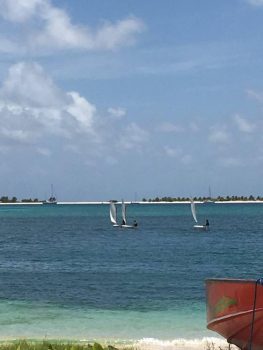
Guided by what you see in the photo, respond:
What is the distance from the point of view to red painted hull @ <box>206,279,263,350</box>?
14.4 m

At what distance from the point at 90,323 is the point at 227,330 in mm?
11437

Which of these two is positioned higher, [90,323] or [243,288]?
[243,288]

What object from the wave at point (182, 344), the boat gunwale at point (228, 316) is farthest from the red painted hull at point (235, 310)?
the wave at point (182, 344)

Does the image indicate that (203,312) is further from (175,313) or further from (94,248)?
(94,248)

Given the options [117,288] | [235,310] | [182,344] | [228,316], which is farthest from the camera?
[117,288]

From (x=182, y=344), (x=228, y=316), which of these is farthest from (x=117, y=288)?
(x=228, y=316)

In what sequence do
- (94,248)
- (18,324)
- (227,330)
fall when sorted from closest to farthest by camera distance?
(227,330) → (18,324) → (94,248)

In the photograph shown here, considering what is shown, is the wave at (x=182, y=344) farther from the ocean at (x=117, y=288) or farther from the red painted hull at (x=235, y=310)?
the red painted hull at (x=235, y=310)

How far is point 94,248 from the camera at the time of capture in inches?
2857

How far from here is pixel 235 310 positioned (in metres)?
14.9

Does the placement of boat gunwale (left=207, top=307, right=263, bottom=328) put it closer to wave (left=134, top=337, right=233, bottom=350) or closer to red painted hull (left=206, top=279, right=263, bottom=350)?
red painted hull (left=206, top=279, right=263, bottom=350)

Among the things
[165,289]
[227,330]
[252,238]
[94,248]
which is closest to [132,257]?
[94,248]

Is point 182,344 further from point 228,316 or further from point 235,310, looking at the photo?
point 235,310

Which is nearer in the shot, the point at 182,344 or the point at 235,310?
the point at 235,310
